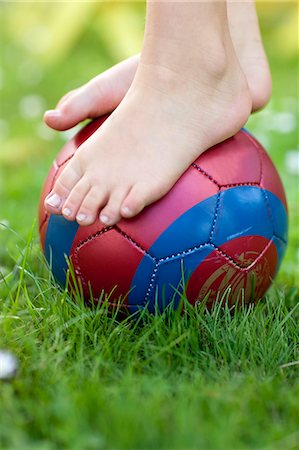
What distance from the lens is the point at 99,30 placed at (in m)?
6.93

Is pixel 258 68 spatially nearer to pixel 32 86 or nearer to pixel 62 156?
pixel 62 156

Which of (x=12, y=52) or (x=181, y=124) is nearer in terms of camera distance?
(x=181, y=124)

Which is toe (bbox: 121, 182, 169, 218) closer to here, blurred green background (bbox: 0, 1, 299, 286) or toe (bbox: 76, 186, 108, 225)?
toe (bbox: 76, 186, 108, 225)

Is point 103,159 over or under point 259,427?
over

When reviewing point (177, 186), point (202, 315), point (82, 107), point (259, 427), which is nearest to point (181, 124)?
point (177, 186)

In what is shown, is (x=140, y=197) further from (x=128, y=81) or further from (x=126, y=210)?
(x=128, y=81)

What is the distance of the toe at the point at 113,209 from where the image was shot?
2232 millimetres

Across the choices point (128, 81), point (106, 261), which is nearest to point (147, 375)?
A: point (106, 261)

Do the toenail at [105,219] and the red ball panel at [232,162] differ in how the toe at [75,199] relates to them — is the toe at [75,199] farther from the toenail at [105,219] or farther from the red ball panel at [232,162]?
the red ball panel at [232,162]

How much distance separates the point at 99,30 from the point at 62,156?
4.72 meters

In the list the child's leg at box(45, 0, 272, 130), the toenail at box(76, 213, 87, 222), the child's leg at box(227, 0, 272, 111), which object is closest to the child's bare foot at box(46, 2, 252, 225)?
the toenail at box(76, 213, 87, 222)

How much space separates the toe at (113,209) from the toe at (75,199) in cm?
9

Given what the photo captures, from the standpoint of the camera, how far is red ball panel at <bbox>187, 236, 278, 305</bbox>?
2.23 metres

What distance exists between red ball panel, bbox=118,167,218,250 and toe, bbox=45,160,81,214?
9.0 inches
